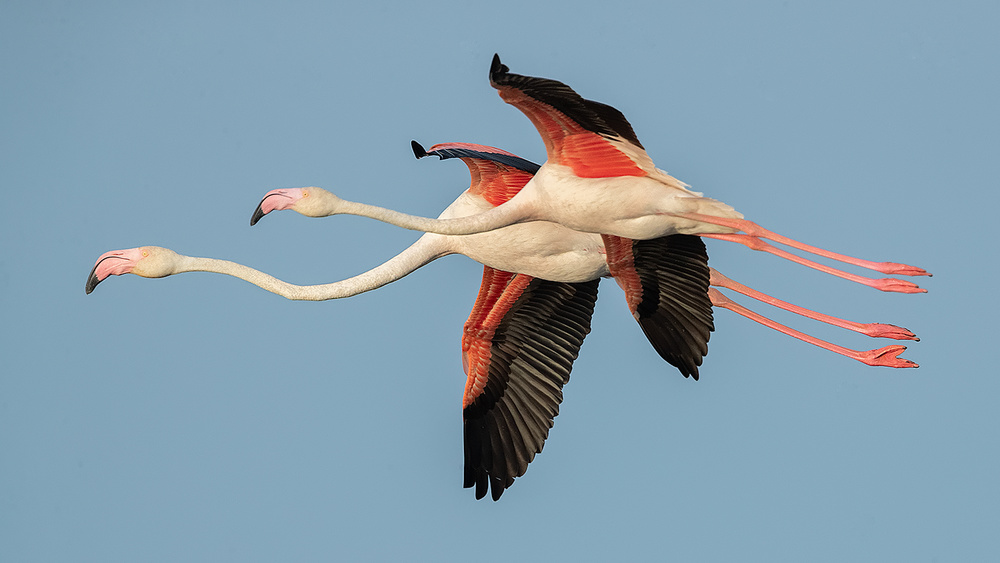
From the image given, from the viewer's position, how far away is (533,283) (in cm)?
1207

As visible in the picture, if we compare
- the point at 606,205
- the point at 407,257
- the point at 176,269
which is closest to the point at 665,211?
the point at 606,205

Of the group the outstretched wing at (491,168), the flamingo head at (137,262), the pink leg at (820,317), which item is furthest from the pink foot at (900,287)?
the flamingo head at (137,262)

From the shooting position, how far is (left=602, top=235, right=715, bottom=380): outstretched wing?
11094 millimetres

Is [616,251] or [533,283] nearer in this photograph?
[616,251]

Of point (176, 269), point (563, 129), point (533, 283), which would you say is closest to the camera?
point (563, 129)

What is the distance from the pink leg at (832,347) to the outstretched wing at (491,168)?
175 cm

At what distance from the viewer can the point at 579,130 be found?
10352 mm

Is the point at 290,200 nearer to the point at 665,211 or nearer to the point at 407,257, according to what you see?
the point at 407,257

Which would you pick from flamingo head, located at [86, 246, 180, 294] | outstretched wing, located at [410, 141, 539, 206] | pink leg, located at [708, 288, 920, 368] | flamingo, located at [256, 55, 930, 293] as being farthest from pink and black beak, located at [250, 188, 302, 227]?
pink leg, located at [708, 288, 920, 368]

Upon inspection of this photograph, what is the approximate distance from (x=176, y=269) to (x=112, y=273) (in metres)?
0.44

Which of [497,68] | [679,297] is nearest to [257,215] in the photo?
[497,68]

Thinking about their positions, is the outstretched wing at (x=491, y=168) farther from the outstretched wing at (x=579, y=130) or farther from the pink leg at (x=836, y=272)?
the pink leg at (x=836, y=272)

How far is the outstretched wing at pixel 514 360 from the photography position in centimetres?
1199

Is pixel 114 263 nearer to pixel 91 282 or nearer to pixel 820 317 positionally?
pixel 91 282
